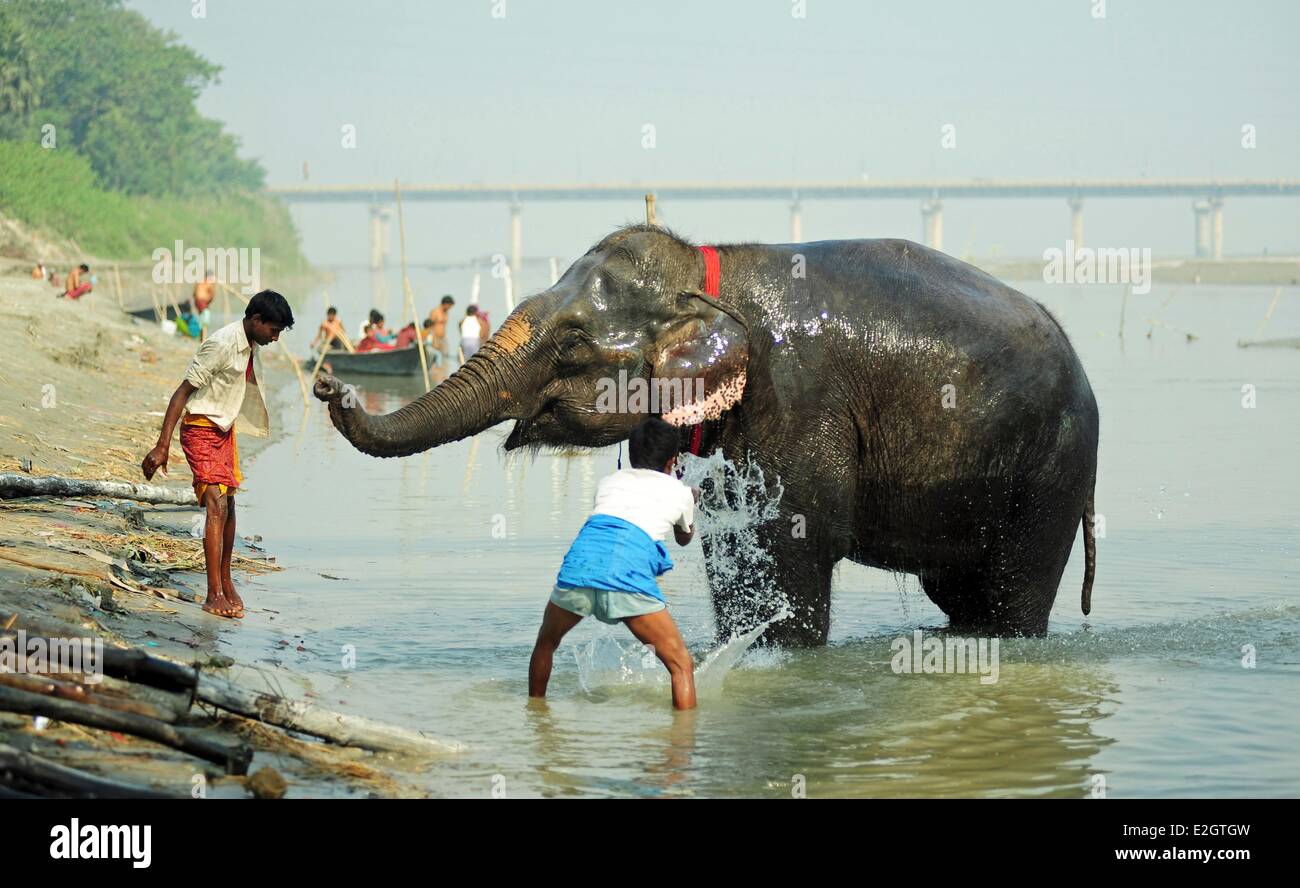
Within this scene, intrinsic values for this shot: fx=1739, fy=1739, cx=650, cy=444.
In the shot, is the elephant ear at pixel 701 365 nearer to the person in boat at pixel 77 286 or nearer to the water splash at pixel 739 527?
the water splash at pixel 739 527

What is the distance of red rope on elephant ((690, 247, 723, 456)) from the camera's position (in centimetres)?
841

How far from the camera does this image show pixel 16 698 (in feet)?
18.3

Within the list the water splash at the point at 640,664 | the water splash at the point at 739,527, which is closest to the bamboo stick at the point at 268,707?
the water splash at the point at 640,664

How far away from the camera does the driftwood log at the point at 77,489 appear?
10.1 meters

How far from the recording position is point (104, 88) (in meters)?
88.8

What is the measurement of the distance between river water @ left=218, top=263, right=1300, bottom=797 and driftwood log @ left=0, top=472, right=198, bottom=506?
0.94 metres

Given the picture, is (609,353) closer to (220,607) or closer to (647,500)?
(647,500)

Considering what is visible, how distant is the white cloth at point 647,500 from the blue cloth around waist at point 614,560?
0.04 metres

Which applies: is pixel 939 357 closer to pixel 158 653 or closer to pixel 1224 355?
pixel 158 653

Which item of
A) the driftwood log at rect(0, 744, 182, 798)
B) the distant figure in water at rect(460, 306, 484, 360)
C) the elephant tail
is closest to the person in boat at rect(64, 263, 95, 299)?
the distant figure in water at rect(460, 306, 484, 360)

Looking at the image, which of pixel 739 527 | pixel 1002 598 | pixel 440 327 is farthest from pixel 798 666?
pixel 440 327

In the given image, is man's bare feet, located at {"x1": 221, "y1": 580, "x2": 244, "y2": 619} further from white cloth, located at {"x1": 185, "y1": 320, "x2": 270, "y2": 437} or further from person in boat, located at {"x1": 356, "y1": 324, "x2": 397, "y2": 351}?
person in boat, located at {"x1": 356, "y1": 324, "x2": 397, "y2": 351}

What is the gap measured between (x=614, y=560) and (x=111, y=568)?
11.3 ft
